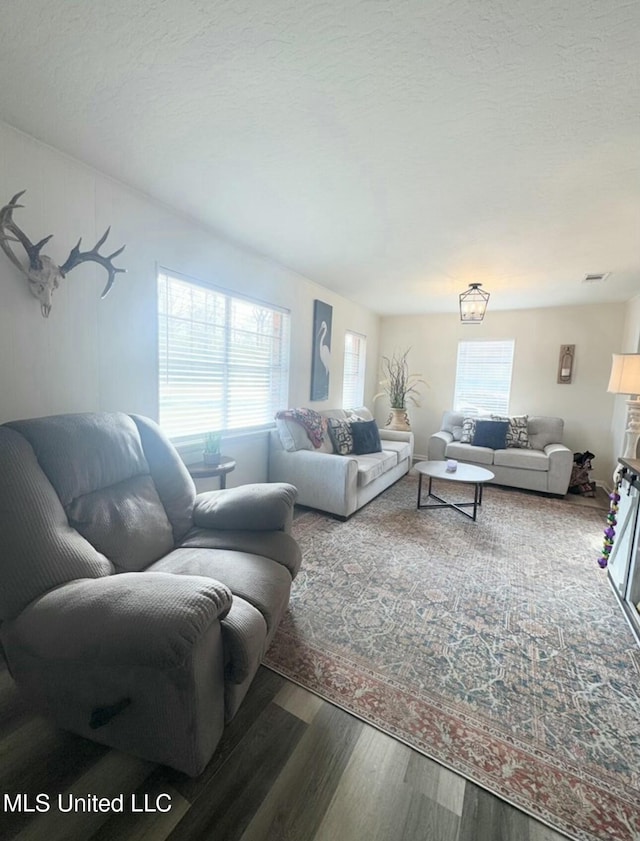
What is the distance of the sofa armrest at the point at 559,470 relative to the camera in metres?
4.01

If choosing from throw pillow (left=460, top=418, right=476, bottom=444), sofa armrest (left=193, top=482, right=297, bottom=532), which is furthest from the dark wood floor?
throw pillow (left=460, top=418, right=476, bottom=444)

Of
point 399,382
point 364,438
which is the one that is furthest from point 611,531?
point 399,382

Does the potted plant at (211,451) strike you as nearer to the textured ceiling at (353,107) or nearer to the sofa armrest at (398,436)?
the textured ceiling at (353,107)

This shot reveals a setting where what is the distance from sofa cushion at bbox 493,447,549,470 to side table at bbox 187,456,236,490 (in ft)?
10.9

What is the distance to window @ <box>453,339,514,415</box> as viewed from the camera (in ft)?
16.8

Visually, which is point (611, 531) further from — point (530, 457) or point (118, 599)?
point (118, 599)

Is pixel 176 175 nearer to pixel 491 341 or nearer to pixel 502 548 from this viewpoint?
pixel 502 548

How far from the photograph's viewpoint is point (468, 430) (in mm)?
4758

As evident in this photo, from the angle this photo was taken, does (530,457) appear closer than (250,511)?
No

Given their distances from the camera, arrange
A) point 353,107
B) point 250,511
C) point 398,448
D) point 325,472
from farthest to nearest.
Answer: point 398,448 → point 325,472 → point 250,511 → point 353,107

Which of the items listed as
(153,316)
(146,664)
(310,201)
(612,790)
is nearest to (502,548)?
(612,790)

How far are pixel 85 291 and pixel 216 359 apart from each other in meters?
1.10

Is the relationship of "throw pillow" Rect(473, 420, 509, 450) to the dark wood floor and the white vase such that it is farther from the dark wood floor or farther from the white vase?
the dark wood floor

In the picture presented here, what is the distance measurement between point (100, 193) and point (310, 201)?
1.24 meters
